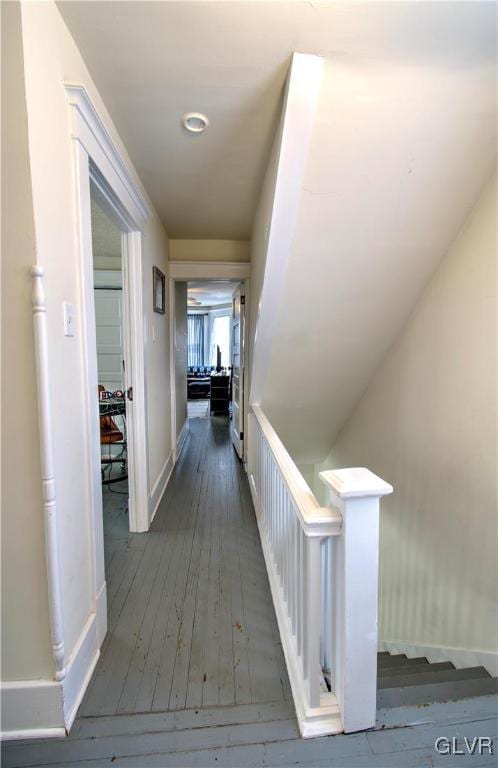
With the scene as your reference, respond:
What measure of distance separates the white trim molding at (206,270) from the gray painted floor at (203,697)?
95.1 inches

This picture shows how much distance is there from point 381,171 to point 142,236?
1462 mm

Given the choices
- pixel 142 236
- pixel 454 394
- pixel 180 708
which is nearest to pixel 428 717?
pixel 180 708

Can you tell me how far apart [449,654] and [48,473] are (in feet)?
7.48

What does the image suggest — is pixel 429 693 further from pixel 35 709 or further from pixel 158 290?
pixel 158 290

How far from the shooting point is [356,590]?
0.96 meters

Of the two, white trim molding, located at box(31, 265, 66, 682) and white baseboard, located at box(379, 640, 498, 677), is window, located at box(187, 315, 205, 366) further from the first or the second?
white trim molding, located at box(31, 265, 66, 682)

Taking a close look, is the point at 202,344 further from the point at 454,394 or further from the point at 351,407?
the point at 454,394

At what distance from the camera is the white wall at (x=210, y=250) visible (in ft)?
10.9

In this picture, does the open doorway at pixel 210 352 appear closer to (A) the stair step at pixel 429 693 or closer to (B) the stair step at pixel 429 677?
(B) the stair step at pixel 429 677

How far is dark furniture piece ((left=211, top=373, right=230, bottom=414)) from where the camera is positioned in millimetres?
6516

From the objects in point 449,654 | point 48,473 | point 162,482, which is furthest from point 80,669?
point 449,654

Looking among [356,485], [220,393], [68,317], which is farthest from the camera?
[220,393]

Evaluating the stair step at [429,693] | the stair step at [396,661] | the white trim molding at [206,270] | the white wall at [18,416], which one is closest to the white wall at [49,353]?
the white wall at [18,416]

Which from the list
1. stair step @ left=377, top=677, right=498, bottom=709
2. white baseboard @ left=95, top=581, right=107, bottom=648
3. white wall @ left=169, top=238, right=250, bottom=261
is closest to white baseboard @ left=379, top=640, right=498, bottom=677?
stair step @ left=377, top=677, right=498, bottom=709
